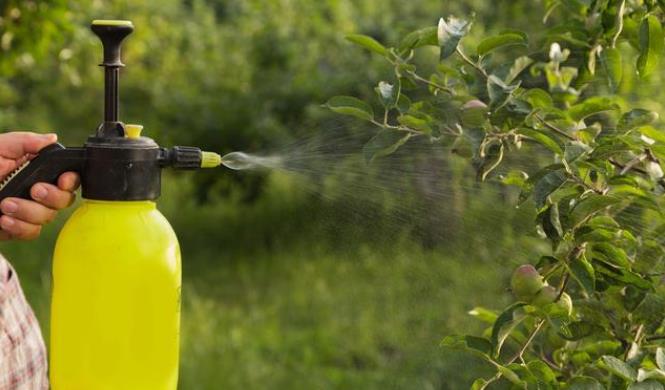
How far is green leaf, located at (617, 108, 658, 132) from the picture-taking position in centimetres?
148

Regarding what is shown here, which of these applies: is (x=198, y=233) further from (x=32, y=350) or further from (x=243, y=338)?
(x=32, y=350)

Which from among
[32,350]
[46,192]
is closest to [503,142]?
[46,192]

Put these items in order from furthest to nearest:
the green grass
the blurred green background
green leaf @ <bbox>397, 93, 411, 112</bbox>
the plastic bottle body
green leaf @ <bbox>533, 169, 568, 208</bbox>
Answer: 1. the green grass
2. the blurred green background
3. green leaf @ <bbox>397, 93, 411, 112</bbox>
4. green leaf @ <bbox>533, 169, 568, 208</bbox>
5. the plastic bottle body

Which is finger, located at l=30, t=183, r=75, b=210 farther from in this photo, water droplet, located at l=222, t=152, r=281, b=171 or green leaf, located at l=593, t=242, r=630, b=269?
green leaf, located at l=593, t=242, r=630, b=269

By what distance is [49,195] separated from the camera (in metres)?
1.36

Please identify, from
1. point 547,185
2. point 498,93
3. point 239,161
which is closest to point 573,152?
point 547,185

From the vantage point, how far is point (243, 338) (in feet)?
13.6

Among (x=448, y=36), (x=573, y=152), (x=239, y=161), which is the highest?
(x=448, y=36)

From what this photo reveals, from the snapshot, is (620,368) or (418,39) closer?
(620,368)

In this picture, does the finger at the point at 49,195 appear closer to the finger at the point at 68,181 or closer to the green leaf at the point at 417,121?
the finger at the point at 68,181

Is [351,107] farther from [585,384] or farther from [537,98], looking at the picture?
[585,384]

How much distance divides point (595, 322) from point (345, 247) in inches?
138

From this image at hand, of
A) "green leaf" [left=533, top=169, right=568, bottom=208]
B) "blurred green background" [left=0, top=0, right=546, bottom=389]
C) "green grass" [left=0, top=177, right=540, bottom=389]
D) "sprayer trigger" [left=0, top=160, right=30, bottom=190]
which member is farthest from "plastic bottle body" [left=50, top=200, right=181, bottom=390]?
"green grass" [left=0, top=177, right=540, bottom=389]

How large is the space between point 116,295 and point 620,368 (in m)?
0.63
